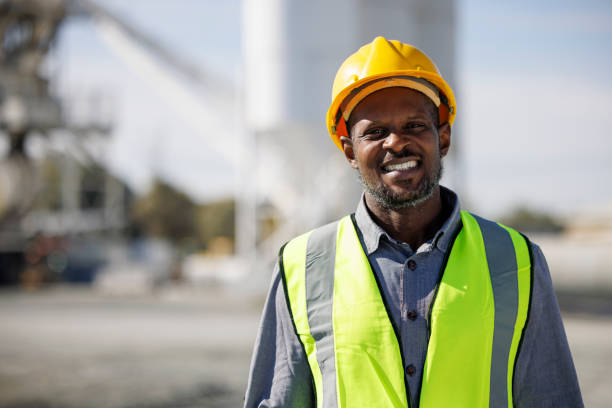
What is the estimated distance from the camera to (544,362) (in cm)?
181

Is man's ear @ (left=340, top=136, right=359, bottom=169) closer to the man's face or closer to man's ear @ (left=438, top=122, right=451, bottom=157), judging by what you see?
the man's face

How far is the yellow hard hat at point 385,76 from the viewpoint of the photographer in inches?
78.9

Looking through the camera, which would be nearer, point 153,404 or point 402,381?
point 402,381

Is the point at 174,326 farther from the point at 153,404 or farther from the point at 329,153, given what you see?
the point at 329,153

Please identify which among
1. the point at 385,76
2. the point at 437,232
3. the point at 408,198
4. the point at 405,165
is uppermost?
the point at 385,76

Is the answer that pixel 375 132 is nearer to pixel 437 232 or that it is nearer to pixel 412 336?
pixel 437 232

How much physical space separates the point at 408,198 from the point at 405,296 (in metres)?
0.30

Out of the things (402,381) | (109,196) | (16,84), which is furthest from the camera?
(109,196)

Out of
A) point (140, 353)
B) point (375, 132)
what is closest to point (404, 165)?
point (375, 132)

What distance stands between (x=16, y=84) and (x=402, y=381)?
77.0 ft

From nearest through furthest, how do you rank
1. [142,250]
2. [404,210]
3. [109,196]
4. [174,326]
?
[404,210] → [174,326] → [109,196] → [142,250]

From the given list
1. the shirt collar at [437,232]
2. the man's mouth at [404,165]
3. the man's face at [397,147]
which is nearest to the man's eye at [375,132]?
the man's face at [397,147]

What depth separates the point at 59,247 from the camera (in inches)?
933

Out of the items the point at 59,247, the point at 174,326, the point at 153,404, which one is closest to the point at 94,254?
the point at 59,247
